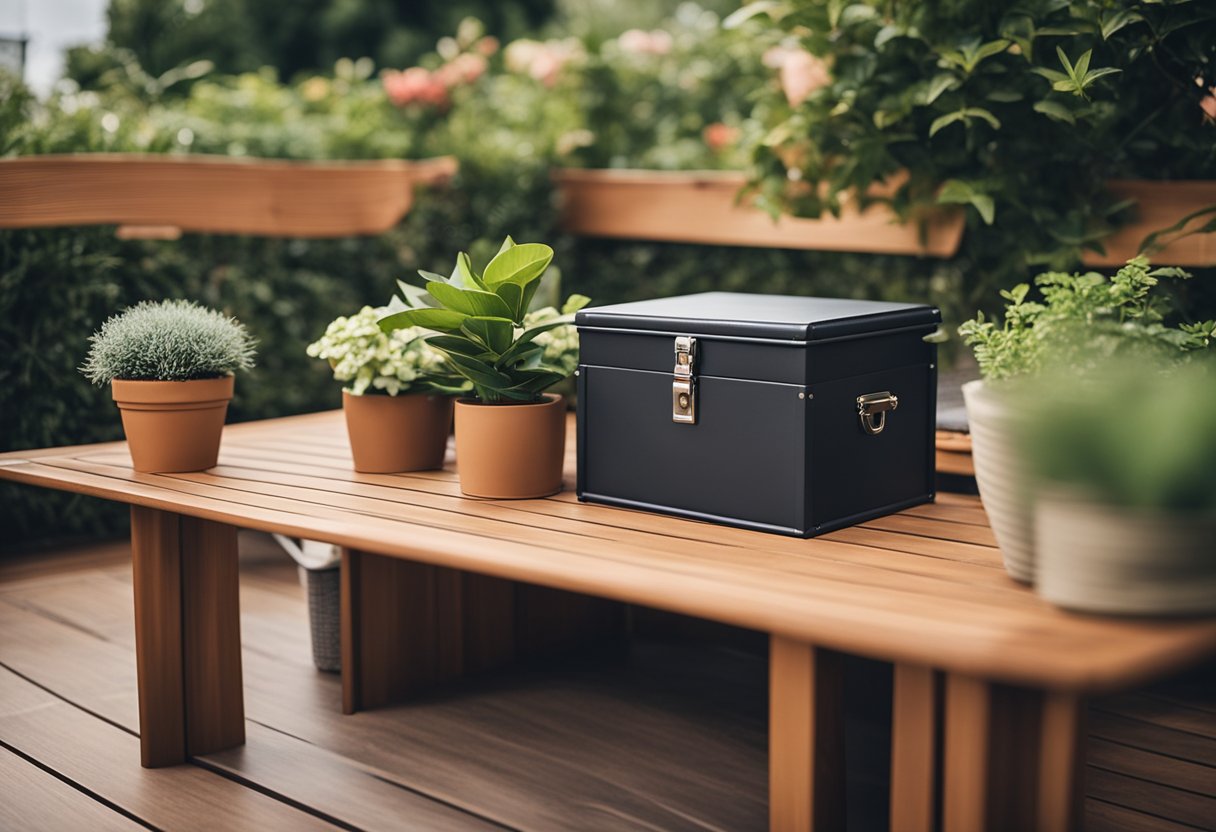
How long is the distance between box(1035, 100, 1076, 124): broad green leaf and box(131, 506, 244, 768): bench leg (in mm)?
1711

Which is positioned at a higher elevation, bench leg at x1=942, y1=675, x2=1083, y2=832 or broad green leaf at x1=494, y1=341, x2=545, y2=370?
broad green leaf at x1=494, y1=341, x2=545, y2=370

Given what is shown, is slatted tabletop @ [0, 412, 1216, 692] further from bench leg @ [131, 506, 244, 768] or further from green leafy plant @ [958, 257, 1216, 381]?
green leafy plant @ [958, 257, 1216, 381]

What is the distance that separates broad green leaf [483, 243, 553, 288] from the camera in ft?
6.75

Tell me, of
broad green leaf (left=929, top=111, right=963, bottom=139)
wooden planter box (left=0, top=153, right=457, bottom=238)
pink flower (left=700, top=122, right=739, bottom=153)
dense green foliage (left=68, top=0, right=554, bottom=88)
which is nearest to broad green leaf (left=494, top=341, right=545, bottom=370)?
broad green leaf (left=929, top=111, right=963, bottom=139)

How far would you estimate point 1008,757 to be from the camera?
5.11ft

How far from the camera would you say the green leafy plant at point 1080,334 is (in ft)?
5.33

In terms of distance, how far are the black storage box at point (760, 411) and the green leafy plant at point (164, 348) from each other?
68cm

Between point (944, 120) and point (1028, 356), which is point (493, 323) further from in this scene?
point (944, 120)

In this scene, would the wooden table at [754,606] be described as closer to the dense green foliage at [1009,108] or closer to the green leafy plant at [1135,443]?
the green leafy plant at [1135,443]

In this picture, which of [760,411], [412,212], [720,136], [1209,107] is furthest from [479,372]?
[720,136]

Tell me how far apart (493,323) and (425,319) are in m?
0.11

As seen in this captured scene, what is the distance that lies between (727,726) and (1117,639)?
128cm

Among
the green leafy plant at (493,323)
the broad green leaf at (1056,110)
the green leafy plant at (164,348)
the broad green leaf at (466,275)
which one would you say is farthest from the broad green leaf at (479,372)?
the broad green leaf at (1056,110)

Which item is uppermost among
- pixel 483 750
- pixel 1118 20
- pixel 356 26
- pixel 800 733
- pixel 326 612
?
pixel 356 26
